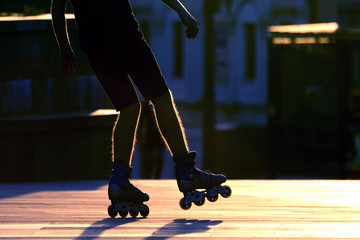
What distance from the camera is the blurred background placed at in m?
7.57

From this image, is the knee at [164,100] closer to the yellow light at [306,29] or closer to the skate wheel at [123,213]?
the skate wheel at [123,213]

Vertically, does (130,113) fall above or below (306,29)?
above

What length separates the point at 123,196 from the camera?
4.89 m

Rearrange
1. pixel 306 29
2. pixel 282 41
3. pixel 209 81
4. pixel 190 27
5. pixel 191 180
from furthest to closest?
pixel 209 81 → pixel 306 29 → pixel 282 41 → pixel 191 180 → pixel 190 27

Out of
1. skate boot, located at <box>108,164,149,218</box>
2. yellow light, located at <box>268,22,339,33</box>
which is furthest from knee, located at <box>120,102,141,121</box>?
yellow light, located at <box>268,22,339,33</box>

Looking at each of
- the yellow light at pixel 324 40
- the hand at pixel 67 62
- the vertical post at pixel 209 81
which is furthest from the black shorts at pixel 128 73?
the vertical post at pixel 209 81

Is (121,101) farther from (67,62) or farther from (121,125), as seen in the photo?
(67,62)

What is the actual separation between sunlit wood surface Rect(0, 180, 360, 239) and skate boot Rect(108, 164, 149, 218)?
62mm

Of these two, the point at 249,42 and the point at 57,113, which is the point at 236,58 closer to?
the point at 249,42

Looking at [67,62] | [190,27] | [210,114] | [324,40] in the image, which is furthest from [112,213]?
[210,114]

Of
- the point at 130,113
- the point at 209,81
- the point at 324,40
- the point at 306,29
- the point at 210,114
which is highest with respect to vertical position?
the point at 130,113

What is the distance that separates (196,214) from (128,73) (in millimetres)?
781

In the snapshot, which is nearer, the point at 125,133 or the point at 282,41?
the point at 125,133

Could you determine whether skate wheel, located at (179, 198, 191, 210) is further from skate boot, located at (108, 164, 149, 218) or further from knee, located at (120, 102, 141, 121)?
knee, located at (120, 102, 141, 121)
